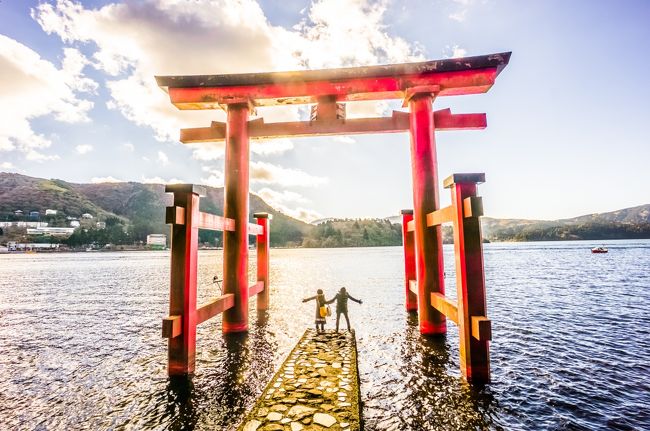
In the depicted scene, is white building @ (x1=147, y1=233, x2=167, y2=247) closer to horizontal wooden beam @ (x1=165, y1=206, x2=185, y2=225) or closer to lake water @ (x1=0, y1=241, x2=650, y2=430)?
lake water @ (x1=0, y1=241, x2=650, y2=430)

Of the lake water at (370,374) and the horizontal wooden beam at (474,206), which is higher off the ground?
the horizontal wooden beam at (474,206)

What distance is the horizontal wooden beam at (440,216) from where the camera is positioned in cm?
626

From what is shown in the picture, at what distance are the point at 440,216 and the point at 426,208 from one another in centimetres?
103

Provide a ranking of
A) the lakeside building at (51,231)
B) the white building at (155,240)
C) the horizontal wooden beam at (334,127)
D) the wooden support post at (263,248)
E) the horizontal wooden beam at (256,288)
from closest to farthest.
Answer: the horizontal wooden beam at (334,127) → the horizontal wooden beam at (256,288) → the wooden support post at (263,248) → the white building at (155,240) → the lakeside building at (51,231)

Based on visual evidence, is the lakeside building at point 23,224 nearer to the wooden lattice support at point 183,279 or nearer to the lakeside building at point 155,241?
the lakeside building at point 155,241

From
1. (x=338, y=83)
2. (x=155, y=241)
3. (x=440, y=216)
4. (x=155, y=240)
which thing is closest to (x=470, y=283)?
(x=440, y=216)

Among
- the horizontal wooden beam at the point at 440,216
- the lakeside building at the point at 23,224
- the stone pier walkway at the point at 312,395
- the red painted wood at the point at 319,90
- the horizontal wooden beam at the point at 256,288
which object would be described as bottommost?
the stone pier walkway at the point at 312,395

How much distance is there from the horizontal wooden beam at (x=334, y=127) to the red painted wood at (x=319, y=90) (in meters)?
0.66

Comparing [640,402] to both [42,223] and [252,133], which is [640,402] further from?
[42,223]

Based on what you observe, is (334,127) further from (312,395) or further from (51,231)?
(51,231)

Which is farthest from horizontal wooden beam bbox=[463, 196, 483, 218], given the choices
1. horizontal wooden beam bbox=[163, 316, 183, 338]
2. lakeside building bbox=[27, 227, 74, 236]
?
lakeside building bbox=[27, 227, 74, 236]

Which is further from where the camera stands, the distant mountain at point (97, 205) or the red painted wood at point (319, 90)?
the distant mountain at point (97, 205)

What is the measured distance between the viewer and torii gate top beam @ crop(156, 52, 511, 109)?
7.99 m

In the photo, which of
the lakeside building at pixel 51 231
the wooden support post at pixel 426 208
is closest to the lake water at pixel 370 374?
the wooden support post at pixel 426 208
